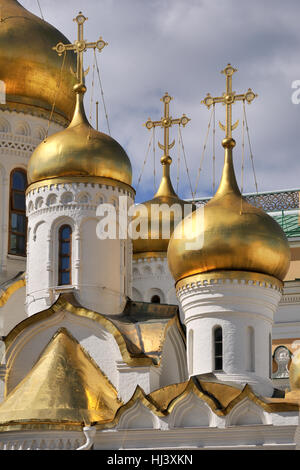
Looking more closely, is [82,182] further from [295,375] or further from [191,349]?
[295,375]

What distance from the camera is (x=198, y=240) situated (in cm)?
1764

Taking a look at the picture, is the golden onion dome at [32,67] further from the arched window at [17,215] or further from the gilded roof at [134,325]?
the gilded roof at [134,325]

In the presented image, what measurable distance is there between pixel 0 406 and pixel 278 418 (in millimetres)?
4239

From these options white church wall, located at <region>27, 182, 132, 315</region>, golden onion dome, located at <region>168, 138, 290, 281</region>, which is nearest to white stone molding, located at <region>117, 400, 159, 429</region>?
golden onion dome, located at <region>168, 138, 290, 281</region>

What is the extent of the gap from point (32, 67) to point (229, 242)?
21.7 feet

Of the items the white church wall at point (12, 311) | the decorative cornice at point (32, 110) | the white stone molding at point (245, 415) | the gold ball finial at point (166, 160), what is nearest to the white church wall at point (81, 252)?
the white church wall at point (12, 311)

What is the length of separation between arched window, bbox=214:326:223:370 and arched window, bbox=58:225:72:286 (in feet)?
9.23

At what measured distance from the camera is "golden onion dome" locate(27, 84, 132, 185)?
19.3 metres

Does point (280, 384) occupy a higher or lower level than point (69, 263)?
lower

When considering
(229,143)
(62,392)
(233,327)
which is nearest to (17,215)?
(229,143)

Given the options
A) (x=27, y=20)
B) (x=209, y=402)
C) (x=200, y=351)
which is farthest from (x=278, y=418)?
(x=27, y=20)

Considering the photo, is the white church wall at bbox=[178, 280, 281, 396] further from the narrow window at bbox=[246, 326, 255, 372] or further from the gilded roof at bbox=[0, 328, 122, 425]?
the gilded roof at bbox=[0, 328, 122, 425]

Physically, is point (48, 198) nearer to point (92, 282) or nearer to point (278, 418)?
point (92, 282)
